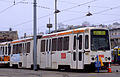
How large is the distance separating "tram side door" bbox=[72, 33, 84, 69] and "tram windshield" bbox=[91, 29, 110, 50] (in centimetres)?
83

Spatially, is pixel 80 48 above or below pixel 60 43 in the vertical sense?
below

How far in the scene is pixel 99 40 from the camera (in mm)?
19938

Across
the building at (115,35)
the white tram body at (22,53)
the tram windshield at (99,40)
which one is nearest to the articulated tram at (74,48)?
the tram windshield at (99,40)

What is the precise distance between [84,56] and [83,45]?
77cm

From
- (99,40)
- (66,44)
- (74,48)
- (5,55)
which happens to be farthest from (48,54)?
(5,55)

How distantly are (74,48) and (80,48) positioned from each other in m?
0.76

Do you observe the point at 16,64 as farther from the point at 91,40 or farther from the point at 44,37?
the point at 91,40

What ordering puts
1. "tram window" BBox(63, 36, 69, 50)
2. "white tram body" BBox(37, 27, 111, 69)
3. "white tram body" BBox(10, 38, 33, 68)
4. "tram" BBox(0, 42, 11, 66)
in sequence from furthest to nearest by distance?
1. "tram" BBox(0, 42, 11, 66)
2. "white tram body" BBox(10, 38, 33, 68)
3. "tram window" BBox(63, 36, 69, 50)
4. "white tram body" BBox(37, 27, 111, 69)

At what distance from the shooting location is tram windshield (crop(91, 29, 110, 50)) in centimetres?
1967

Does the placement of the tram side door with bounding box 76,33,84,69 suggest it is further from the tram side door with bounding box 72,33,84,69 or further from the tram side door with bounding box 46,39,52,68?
the tram side door with bounding box 46,39,52,68

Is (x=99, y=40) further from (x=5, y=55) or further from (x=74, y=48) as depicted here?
(x=5, y=55)

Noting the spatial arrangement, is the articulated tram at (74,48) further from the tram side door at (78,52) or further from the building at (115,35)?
the building at (115,35)

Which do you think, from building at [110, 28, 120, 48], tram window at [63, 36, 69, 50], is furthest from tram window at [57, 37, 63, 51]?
building at [110, 28, 120, 48]

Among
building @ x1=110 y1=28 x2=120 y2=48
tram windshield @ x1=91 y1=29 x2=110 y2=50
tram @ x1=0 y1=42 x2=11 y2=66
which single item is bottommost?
tram @ x1=0 y1=42 x2=11 y2=66
